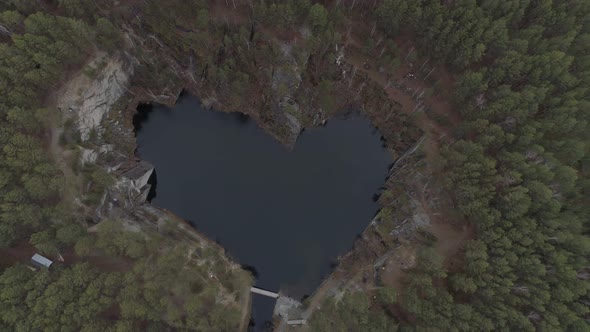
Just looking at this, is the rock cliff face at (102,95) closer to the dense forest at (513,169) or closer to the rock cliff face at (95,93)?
the rock cliff face at (95,93)

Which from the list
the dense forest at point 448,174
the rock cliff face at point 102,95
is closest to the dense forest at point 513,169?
the dense forest at point 448,174

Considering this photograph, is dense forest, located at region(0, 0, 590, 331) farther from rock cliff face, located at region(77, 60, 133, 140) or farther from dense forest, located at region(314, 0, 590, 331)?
rock cliff face, located at region(77, 60, 133, 140)

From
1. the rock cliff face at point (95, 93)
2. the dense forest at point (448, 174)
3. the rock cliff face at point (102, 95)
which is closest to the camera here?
the dense forest at point (448, 174)

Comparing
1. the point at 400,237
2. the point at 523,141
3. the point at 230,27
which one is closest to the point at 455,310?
the point at 400,237

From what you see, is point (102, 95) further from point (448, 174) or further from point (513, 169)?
point (513, 169)

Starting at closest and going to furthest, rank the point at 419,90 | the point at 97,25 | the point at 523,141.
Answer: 1. the point at 523,141
2. the point at 97,25
3. the point at 419,90

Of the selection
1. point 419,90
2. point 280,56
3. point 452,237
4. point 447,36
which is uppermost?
point 447,36

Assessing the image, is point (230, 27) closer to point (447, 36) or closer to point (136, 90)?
point (136, 90)

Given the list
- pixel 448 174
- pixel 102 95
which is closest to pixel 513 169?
pixel 448 174

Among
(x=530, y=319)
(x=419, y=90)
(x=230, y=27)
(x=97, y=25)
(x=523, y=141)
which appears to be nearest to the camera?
(x=530, y=319)

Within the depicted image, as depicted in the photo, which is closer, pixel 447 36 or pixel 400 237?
pixel 447 36
